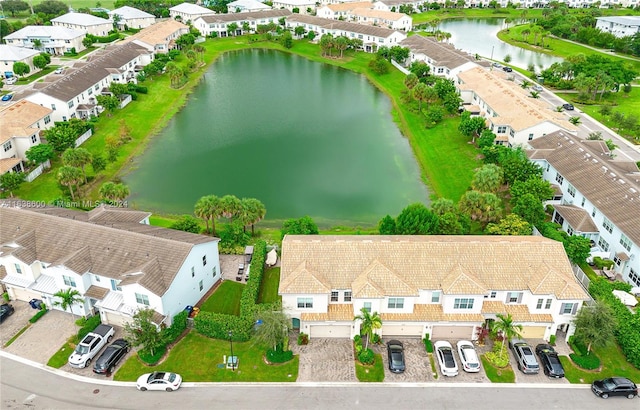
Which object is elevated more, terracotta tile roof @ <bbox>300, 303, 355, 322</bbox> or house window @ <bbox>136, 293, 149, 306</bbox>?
house window @ <bbox>136, 293, 149, 306</bbox>

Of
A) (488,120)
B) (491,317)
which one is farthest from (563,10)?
(491,317)

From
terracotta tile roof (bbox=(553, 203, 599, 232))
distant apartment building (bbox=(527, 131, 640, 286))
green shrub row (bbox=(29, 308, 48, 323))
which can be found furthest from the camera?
terracotta tile roof (bbox=(553, 203, 599, 232))

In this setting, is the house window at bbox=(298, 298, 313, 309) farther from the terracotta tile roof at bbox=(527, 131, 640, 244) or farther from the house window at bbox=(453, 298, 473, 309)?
the terracotta tile roof at bbox=(527, 131, 640, 244)

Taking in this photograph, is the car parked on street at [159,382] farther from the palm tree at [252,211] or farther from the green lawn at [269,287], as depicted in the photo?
the palm tree at [252,211]

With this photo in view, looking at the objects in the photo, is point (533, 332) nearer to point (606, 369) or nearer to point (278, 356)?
point (606, 369)

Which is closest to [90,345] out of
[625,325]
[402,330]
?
[402,330]

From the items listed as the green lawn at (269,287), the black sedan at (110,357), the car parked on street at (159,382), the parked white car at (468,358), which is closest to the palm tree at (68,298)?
the black sedan at (110,357)

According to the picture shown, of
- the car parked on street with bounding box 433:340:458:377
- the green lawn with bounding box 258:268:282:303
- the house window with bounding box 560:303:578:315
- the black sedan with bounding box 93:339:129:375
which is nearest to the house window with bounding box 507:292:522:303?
the house window with bounding box 560:303:578:315

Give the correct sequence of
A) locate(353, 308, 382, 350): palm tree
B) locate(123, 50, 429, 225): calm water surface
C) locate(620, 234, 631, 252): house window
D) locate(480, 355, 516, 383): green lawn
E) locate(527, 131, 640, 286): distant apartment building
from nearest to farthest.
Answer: locate(480, 355, 516, 383): green lawn, locate(353, 308, 382, 350): palm tree, locate(620, 234, 631, 252): house window, locate(527, 131, 640, 286): distant apartment building, locate(123, 50, 429, 225): calm water surface
